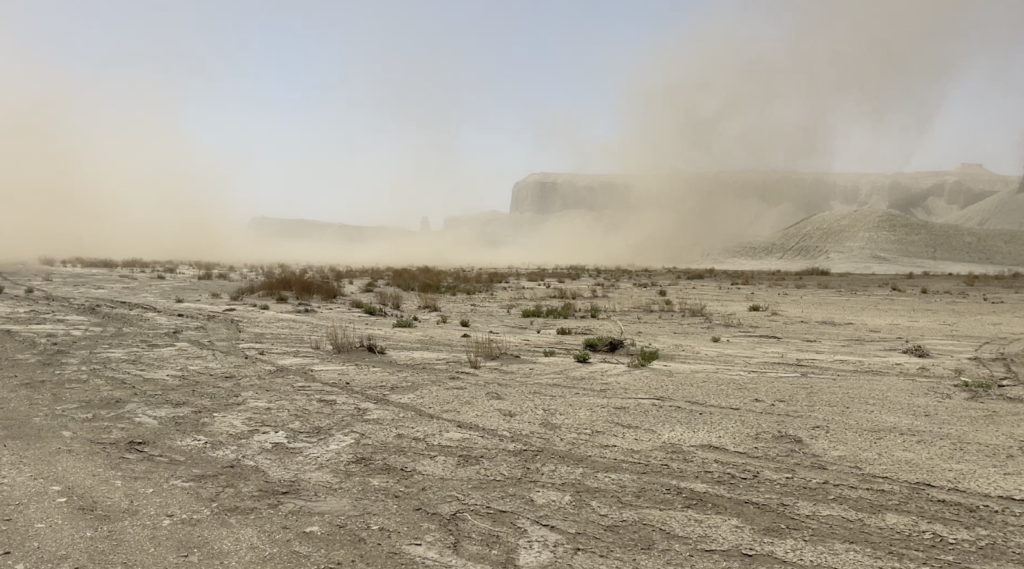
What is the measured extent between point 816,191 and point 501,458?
123901 millimetres

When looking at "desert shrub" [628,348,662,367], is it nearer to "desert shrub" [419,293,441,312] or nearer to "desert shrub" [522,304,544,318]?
"desert shrub" [522,304,544,318]

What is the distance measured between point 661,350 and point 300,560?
767 centimetres

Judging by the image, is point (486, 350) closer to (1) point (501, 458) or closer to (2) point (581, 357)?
(2) point (581, 357)

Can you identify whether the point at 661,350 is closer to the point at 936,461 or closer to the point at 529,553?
the point at 936,461

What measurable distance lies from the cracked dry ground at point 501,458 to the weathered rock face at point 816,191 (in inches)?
3621

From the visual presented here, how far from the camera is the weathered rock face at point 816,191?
97.6 m

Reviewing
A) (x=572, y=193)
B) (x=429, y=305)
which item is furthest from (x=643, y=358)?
(x=572, y=193)

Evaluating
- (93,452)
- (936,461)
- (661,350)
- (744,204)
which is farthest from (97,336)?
(744,204)

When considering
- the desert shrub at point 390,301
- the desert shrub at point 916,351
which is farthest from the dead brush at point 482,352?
the desert shrub at point 390,301

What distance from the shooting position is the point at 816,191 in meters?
112

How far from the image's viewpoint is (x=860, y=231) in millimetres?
67625

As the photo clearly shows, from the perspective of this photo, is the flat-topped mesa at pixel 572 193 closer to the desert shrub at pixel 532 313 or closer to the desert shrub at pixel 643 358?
the desert shrub at pixel 532 313

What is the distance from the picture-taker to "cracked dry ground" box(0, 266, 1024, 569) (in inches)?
126

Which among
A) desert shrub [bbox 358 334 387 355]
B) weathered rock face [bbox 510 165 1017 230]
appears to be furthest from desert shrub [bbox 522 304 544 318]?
weathered rock face [bbox 510 165 1017 230]
